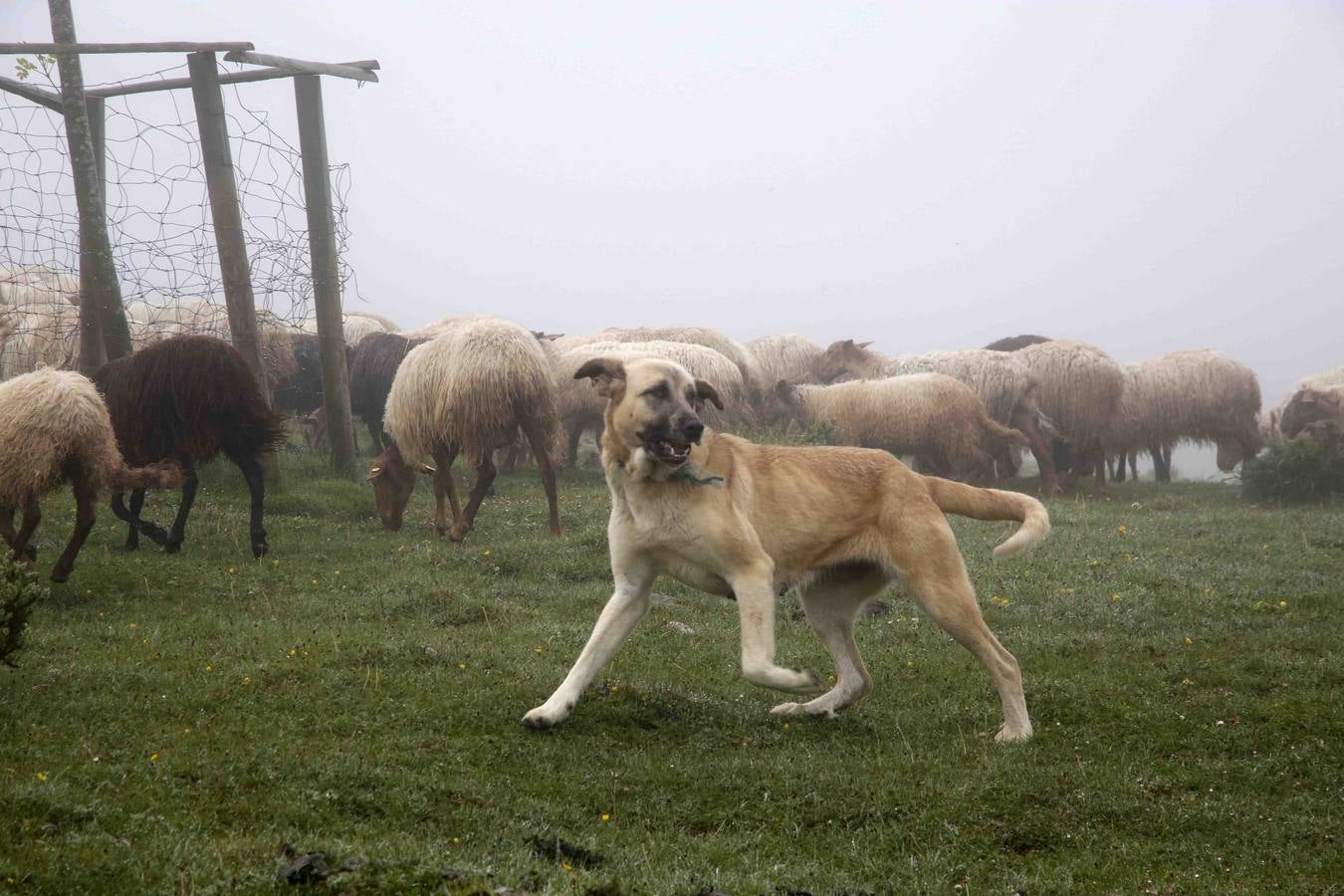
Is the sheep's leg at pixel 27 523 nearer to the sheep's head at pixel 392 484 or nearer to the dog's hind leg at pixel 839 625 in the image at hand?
the sheep's head at pixel 392 484

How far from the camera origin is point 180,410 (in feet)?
38.0

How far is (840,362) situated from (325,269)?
13242 millimetres

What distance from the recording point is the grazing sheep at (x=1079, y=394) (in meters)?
21.0

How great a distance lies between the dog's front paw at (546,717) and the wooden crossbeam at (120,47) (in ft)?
35.0

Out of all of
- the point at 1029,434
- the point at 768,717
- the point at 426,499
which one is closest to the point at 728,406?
the point at 1029,434

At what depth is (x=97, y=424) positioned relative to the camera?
10.1m

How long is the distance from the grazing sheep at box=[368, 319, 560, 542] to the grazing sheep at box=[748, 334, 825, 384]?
12626 mm

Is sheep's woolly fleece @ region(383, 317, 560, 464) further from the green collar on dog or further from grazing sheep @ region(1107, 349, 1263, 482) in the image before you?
grazing sheep @ region(1107, 349, 1263, 482)

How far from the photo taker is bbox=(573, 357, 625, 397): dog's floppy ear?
22.2 ft

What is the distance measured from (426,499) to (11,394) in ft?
21.0

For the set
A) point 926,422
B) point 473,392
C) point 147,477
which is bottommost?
point 926,422

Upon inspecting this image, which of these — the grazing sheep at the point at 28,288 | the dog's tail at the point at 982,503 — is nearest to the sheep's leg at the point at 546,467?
the dog's tail at the point at 982,503

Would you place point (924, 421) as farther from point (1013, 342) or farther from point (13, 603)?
point (13, 603)

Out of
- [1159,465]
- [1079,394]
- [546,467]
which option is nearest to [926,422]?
[1079,394]
